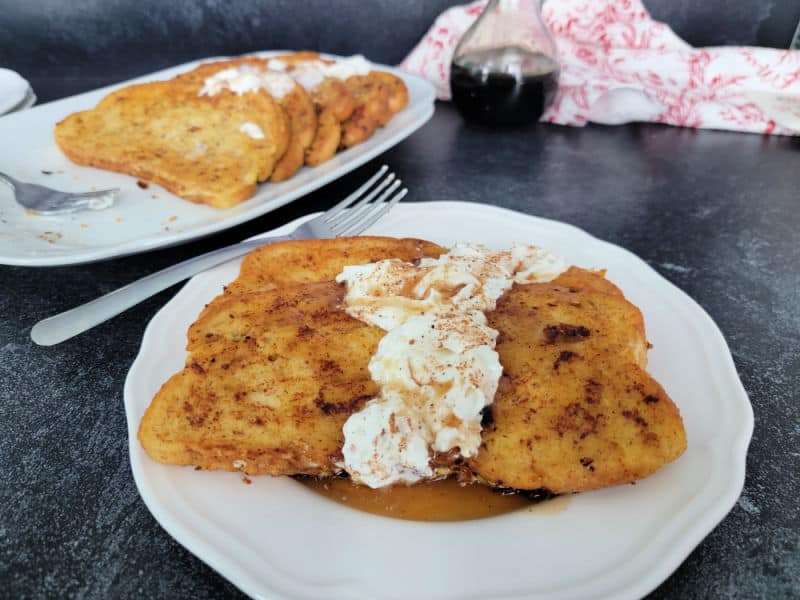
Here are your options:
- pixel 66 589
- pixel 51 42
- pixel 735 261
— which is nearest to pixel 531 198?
pixel 735 261

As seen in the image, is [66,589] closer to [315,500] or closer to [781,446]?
[315,500]

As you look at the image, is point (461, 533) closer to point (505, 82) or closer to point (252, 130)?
point (252, 130)

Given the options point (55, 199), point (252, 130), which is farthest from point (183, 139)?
point (55, 199)

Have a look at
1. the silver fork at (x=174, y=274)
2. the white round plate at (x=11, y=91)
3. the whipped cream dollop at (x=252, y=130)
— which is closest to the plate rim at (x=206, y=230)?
the silver fork at (x=174, y=274)

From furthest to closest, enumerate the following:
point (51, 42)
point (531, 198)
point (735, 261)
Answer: point (51, 42) < point (531, 198) < point (735, 261)

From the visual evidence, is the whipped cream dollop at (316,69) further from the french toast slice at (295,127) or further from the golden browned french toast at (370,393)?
the golden browned french toast at (370,393)
